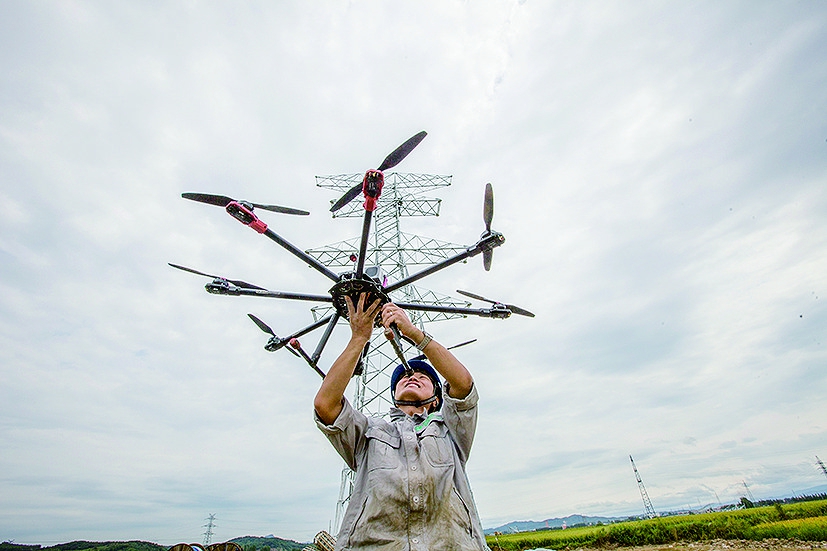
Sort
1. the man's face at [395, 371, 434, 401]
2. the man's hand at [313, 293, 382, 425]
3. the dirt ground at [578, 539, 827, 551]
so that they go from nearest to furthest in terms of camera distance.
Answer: the man's hand at [313, 293, 382, 425], the man's face at [395, 371, 434, 401], the dirt ground at [578, 539, 827, 551]

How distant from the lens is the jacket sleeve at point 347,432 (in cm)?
378

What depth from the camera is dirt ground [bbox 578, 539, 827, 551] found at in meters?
23.3

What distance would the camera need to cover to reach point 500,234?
4391 mm

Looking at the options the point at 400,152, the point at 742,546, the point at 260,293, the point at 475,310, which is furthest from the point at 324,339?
the point at 742,546

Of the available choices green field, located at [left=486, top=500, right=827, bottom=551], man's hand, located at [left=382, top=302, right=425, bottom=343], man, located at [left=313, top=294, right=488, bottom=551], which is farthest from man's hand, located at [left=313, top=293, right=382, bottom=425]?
green field, located at [left=486, top=500, right=827, bottom=551]

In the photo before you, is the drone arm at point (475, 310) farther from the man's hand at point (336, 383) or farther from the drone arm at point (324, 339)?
the man's hand at point (336, 383)

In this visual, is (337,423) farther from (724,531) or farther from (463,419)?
(724,531)

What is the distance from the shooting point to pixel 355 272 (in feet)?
15.8

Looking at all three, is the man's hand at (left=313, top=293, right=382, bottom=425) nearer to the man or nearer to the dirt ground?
the man

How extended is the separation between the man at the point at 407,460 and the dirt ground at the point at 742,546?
110 feet

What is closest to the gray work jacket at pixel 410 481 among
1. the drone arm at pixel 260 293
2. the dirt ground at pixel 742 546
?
the drone arm at pixel 260 293

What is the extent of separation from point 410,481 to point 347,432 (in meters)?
0.81

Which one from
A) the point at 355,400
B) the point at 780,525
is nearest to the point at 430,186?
the point at 355,400

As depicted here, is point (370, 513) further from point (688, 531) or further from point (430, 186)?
point (688, 531)
